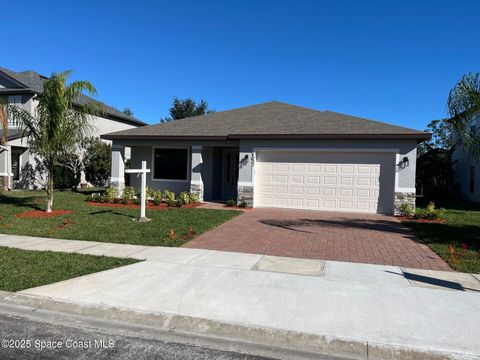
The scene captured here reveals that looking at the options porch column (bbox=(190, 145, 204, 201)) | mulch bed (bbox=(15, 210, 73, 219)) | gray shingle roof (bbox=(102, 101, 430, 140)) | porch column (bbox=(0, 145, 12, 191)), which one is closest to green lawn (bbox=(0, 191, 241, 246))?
mulch bed (bbox=(15, 210, 73, 219))

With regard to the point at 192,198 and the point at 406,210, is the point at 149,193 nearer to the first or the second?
the point at 192,198

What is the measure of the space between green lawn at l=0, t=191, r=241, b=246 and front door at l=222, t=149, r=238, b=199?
17.6 ft

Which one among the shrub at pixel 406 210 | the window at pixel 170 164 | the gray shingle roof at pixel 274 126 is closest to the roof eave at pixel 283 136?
the gray shingle roof at pixel 274 126

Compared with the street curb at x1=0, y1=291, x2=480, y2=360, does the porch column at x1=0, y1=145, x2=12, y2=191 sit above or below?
A: above

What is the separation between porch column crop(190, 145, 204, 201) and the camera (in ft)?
55.5

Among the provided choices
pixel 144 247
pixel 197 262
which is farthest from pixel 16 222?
pixel 197 262

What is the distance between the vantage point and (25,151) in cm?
2255

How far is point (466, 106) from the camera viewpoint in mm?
9602

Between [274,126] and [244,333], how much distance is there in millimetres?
13244

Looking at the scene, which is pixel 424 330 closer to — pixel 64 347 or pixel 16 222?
pixel 64 347

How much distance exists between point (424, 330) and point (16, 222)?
10.8 meters

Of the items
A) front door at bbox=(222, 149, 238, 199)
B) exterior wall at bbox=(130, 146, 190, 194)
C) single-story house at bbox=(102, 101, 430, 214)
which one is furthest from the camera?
front door at bbox=(222, 149, 238, 199)

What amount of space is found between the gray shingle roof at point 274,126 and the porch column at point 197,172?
713 millimetres

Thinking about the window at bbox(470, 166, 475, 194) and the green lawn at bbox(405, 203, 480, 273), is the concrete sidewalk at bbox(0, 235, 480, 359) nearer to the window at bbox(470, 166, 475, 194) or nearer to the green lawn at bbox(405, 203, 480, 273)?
the green lawn at bbox(405, 203, 480, 273)
